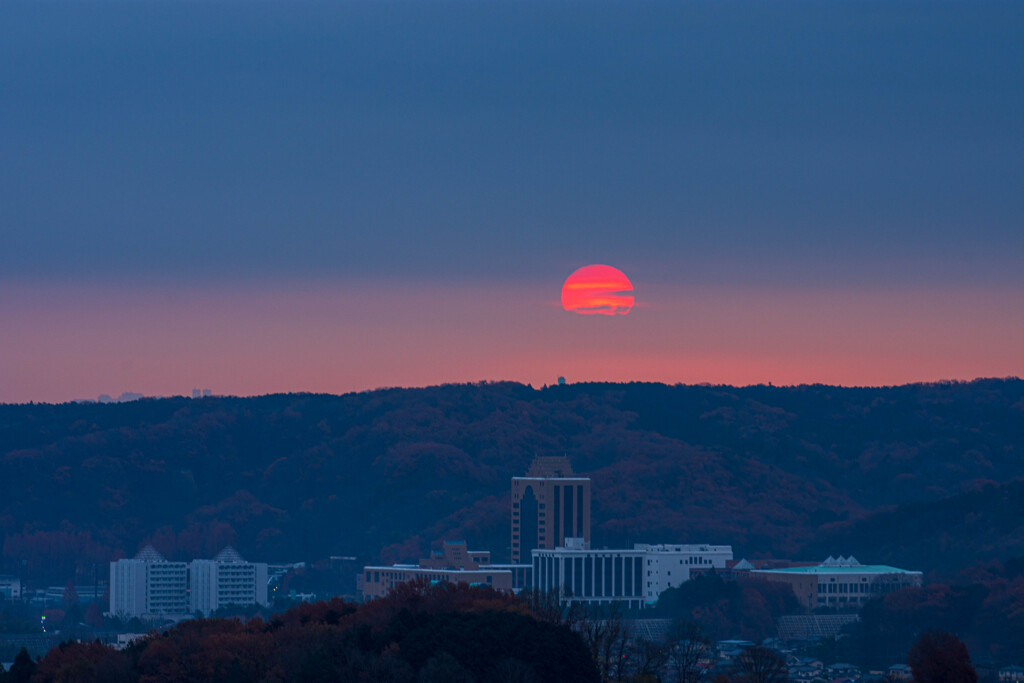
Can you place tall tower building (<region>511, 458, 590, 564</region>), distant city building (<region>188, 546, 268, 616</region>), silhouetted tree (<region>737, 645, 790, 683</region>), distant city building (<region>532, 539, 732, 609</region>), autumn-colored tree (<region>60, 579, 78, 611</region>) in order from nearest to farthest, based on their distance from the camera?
silhouetted tree (<region>737, 645, 790, 683</region>), distant city building (<region>532, 539, 732, 609</region>), distant city building (<region>188, 546, 268, 616</region>), autumn-colored tree (<region>60, 579, 78, 611</region>), tall tower building (<region>511, 458, 590, 564</region>)

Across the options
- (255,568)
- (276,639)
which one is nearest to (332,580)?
(255,568)

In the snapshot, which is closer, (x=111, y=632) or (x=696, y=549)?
(x=111, y=632)

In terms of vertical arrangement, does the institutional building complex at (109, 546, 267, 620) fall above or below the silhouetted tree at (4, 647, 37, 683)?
below

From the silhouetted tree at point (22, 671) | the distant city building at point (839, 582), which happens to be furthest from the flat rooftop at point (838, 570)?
the silhouetted tree at point (22, 671)

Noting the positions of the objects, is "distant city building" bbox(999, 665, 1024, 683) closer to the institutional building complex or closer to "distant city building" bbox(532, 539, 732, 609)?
"distant city building" bbox(532, 539, 732, 609)

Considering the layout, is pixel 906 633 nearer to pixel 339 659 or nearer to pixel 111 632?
pixel 111 632

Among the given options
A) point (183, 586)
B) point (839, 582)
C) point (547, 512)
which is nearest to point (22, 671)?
point (839, 582)

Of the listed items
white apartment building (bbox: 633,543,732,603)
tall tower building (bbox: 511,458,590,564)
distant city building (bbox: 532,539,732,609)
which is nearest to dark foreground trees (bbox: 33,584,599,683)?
distant city building (bbox: 532,539,732,609)

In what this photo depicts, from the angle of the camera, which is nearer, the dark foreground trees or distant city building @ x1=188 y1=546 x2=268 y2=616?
the dark foreground trees
